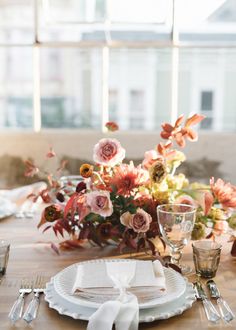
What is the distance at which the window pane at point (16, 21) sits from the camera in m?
3.64

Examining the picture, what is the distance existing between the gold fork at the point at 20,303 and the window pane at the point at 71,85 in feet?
12.5

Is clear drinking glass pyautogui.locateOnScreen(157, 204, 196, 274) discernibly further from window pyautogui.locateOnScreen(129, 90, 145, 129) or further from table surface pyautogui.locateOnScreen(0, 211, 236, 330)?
window pyautogui.locateOnScreen(129, 90, 145, 129)

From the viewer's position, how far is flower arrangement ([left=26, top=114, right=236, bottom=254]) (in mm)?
1388

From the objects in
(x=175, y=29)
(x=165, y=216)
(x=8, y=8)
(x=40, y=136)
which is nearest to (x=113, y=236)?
(x=165, y=216)

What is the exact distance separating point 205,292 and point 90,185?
46 centimetres

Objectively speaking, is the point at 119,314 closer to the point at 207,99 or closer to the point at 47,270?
the point at 47,270

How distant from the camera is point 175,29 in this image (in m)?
3.54

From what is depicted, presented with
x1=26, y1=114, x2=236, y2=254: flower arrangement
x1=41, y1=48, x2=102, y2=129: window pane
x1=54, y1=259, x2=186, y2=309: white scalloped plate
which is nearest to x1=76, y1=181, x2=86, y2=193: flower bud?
x1=26, y1=114, x2=236, y2=254: flower arrangement

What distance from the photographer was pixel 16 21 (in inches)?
146

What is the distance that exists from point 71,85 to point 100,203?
4968 millimetres

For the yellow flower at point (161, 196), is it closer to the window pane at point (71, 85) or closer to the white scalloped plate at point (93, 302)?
the white scalloped plate at point (93, 302)

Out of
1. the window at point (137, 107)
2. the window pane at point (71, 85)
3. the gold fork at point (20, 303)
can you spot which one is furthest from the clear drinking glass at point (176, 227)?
the window at point (137, 107)

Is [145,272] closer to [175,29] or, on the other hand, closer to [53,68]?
[175,29]

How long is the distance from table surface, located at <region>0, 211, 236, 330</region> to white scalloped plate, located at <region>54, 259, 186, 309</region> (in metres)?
0.04
